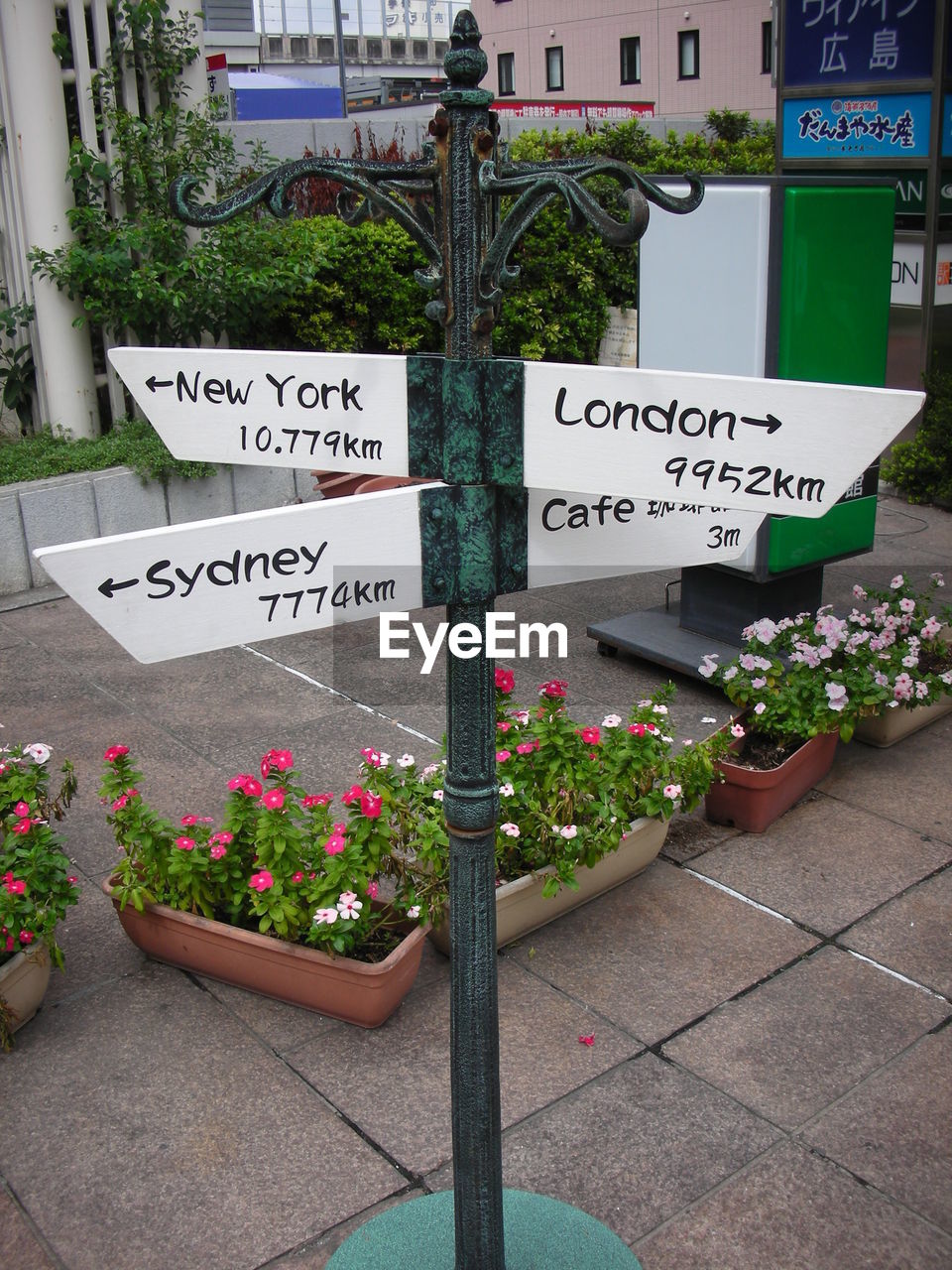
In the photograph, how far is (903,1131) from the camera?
3043 millimetres

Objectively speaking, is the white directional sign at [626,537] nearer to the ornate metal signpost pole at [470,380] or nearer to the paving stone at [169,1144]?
the ornate metal signpost pole at [470,380]

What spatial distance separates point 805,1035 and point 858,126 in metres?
7.71

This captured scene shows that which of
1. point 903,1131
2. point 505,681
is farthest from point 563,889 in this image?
point 903,1131

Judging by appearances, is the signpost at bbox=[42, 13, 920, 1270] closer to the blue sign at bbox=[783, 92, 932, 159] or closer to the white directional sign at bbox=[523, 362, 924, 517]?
the white directional sign at bbox=[523, 362, 924, 517]

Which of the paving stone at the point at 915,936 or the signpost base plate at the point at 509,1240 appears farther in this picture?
the paving stone at the point at 915,936

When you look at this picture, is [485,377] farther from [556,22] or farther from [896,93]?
[556,22]

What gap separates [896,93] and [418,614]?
535 centimetres

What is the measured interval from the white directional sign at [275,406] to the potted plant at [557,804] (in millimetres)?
1779

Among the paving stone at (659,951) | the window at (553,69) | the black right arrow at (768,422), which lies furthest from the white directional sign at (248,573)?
the window at (553,69)

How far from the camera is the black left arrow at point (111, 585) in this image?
5.55 ft

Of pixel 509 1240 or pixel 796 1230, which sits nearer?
pixel 509 1240

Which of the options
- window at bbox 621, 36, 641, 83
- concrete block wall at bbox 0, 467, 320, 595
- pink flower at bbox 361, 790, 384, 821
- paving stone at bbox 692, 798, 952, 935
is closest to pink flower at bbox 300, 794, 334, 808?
pink flower at bbox 361, 790, 384, 821

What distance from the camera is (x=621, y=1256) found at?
263 centimetres

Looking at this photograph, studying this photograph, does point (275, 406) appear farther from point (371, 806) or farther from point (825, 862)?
point (825, 862)
